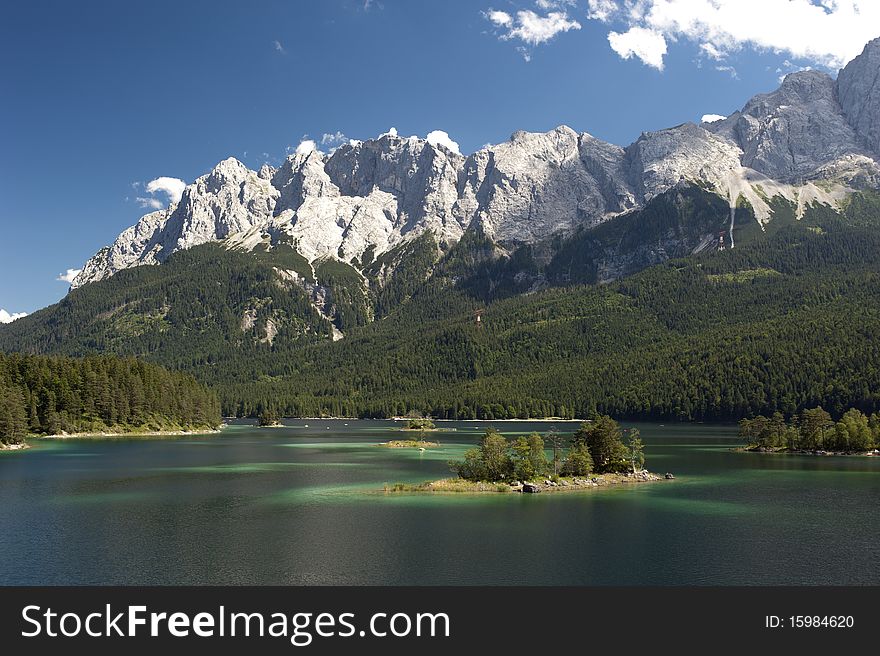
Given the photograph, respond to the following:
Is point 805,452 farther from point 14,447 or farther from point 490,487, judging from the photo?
point 14,447

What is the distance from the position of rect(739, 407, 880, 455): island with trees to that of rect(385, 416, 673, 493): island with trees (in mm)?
65160

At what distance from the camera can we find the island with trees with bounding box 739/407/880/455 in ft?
468

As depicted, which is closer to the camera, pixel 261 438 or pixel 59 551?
pixel 59 551

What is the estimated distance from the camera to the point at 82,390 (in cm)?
16438

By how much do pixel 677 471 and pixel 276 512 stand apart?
65577 millimetres

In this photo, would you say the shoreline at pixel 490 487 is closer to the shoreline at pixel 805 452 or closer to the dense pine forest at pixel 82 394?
the shoreline at pixel 805 452

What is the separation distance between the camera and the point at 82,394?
541ft

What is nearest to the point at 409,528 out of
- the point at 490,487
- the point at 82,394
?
the point at 490,487

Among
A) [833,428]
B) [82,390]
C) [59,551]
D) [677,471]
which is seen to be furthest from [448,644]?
[82,390]

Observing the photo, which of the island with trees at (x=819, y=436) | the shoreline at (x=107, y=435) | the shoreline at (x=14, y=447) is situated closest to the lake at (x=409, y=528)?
the shoreline at (x=14, y=447)

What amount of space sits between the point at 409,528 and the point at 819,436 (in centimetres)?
12065

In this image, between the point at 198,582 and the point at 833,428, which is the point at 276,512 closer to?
the point at 198,582

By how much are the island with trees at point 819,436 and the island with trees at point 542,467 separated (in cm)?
6516

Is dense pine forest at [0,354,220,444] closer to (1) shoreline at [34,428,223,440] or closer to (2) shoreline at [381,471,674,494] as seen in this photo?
(1) shoreline at [34,428,223,440]
